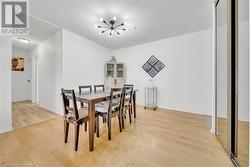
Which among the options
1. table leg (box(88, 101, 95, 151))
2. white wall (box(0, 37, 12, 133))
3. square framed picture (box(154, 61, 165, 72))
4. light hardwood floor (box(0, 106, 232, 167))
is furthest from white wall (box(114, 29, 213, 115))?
white wall (box(0, 37, 12, 133))

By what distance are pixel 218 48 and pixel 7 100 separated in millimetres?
4014

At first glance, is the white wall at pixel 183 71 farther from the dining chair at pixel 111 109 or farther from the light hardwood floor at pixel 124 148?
the dining chair at pixel 111 109

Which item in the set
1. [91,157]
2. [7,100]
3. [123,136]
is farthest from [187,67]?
[7,100]

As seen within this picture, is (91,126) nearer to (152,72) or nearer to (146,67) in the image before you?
(152,72)

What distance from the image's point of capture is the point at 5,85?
2.30 metres

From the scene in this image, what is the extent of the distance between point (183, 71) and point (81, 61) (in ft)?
10.4

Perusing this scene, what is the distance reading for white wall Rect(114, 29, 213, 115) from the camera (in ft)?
10.6

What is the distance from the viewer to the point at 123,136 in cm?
214

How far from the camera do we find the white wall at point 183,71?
10.6 feet

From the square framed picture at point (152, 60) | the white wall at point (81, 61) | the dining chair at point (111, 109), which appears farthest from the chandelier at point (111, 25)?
the square framed picture at point (152, 60)

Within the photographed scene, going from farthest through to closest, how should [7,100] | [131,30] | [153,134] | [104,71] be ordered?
[104,71], [131,30], [7,100], [153,134]

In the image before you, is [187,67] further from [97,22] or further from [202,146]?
[97,22]

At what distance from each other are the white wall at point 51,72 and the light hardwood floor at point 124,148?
1.24m

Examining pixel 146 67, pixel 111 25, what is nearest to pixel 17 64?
pixel 111 25
